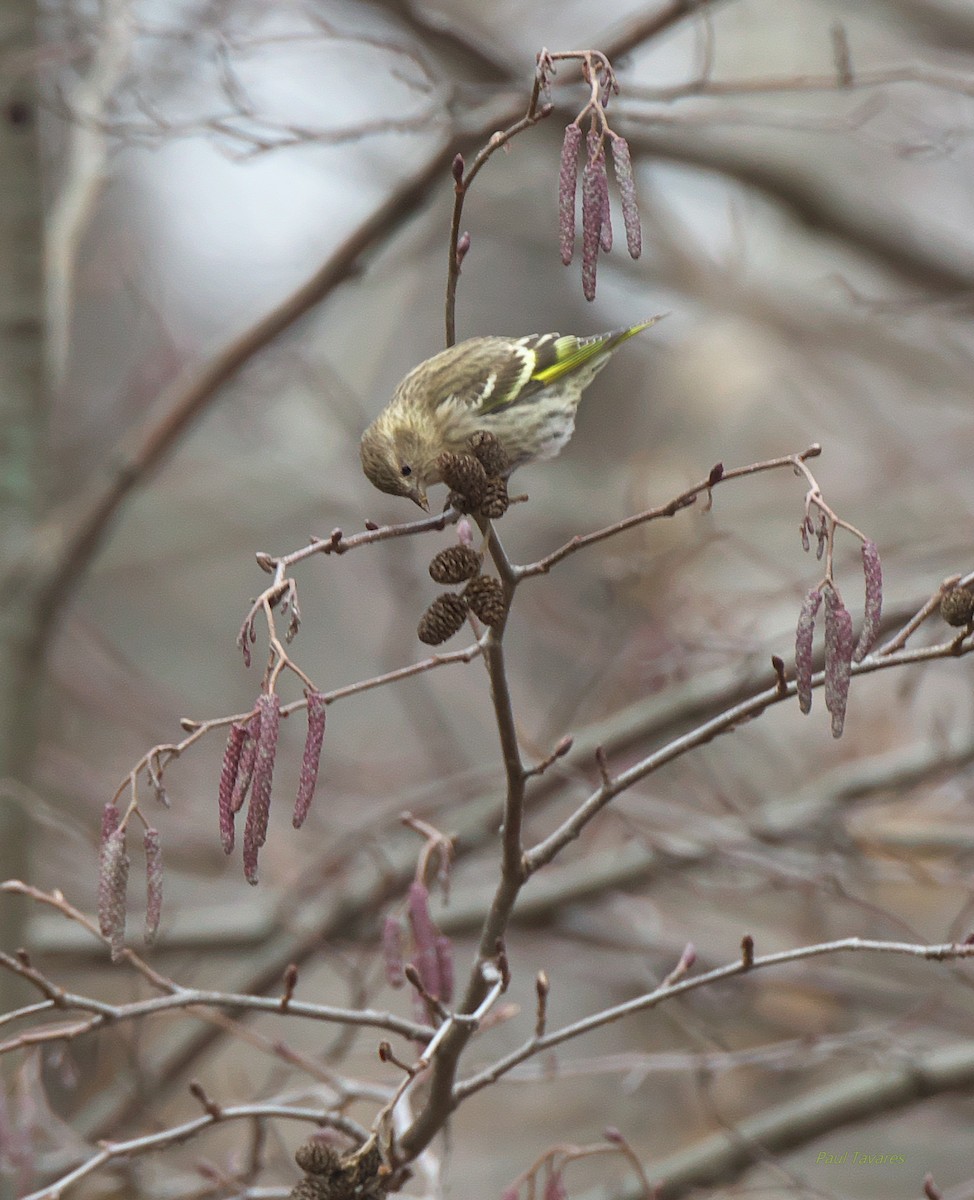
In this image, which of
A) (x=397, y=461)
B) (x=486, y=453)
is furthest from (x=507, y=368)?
(x=486, y=453)

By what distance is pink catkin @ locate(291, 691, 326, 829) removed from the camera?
1.29 m

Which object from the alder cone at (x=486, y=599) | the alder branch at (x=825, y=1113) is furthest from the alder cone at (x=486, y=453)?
the alder branch at (x=825, y=1113)

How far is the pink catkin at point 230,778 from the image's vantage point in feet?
4.47

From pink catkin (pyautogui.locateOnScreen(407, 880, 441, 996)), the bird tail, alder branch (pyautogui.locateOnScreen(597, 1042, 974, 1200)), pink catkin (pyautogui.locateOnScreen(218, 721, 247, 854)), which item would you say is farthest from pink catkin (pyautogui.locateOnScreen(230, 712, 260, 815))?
alder branch (pyautogui.locateOnScreen(597, 1042, 974, 1200))

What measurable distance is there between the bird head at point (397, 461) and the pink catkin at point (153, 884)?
85 cm

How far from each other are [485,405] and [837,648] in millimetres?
1198

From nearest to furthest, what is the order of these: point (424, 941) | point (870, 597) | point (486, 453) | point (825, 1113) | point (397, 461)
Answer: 1. point (870, 597)
2. point (486, 453)
3. point (424, 941)
4. point (397, 461)
5. point (825, 1113)

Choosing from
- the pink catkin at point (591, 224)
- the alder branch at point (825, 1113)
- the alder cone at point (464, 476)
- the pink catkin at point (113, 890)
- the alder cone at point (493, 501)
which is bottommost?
the alder branch at point (825, 1113)

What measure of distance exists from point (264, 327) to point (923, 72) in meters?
1.52

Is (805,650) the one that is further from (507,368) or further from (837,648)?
(507,368)

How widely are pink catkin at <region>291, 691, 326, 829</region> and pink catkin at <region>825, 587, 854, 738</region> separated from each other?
0.51 metres

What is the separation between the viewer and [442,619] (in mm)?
1511

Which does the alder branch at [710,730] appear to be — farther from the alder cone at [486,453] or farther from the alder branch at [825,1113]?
the alder branch at [825,1113]

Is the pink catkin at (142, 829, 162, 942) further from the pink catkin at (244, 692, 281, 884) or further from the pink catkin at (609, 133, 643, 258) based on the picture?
the pink catkin at (609, 133, 643, 258)
